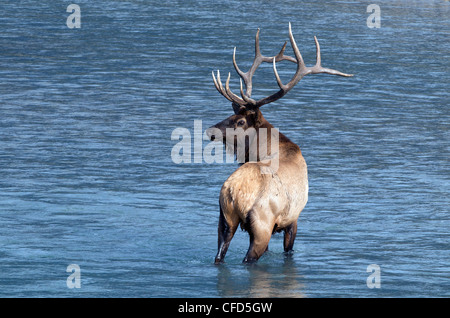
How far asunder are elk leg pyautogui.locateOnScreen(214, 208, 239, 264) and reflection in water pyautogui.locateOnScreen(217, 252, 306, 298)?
9cm

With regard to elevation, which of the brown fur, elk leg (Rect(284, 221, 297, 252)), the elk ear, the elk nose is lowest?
elk leg (Rect(284, 221, 297, 252))

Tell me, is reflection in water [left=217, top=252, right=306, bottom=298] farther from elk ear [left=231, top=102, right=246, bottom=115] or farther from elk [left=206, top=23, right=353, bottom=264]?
elk ear [left=231, top=102, right=246, bottom=115]

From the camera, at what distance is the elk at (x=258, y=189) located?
354 inches

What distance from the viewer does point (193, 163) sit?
46.2ft

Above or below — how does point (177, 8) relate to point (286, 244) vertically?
above

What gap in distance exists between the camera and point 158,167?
44.8ft

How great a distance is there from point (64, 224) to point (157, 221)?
954 mm

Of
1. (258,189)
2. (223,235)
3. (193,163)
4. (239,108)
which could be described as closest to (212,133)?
(239,108)

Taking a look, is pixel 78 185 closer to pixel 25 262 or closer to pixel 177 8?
pixel 25 262

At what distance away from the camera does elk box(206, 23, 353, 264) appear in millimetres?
9000

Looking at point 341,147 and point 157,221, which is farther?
point 341,147

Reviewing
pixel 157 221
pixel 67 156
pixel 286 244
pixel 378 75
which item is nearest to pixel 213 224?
pixel 157 221

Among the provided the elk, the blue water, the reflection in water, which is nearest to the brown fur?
the elk

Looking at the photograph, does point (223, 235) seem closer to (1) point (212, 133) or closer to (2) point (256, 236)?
(2) point (256, 236)
